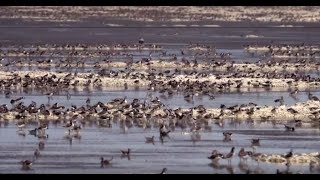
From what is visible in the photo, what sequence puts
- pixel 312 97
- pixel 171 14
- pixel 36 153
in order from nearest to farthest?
pixel 36 153, pixel 312 97, pixel 171 14

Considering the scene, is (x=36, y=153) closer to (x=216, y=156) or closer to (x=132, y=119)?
(x=216, y=156)

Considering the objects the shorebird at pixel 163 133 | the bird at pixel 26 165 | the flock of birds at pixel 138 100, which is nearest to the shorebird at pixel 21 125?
the flock of birds at pixel 138 100

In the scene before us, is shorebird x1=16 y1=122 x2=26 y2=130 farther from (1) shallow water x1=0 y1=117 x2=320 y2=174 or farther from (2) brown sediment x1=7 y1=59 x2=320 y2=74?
(2) brown sediment x1=7 y1=59 x2=320 y2=74

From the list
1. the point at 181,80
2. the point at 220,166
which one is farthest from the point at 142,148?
the point at 181,80

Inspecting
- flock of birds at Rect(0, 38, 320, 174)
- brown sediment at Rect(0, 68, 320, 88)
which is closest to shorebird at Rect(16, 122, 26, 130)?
flock of birds at Rect(0, 38, 320, 174)

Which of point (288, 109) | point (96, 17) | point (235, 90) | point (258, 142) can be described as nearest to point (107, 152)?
point (258, 142)

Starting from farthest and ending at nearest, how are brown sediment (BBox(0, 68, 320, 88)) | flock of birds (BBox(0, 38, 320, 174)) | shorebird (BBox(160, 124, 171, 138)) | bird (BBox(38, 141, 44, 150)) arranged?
brown sediment (BBox(0, 68, 320, 88)) < flock of birds (BBox(0, 38, 320, 174)) < shorebird (BBox(160, 124, 171, 138)) < bird (BBox(38, 141, 44, 150))

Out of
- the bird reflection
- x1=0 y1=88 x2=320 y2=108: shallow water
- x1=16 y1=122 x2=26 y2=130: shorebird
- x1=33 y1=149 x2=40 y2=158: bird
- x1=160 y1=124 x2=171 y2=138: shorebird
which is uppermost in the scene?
x1=0 y1=88 x2=320 y2=108: shallow water

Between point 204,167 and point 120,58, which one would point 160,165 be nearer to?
point 204,167

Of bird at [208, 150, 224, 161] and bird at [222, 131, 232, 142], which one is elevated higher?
bird at [222, 131, 232, 142]

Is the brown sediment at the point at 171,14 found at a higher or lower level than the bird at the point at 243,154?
higher

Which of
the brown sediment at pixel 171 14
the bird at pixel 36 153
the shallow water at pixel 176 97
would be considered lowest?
the bird at pixel 36 153

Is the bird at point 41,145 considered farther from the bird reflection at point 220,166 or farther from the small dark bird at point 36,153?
the bird reflection at point 220,166

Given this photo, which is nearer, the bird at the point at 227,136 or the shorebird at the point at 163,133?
the bird at the point at 227,136
